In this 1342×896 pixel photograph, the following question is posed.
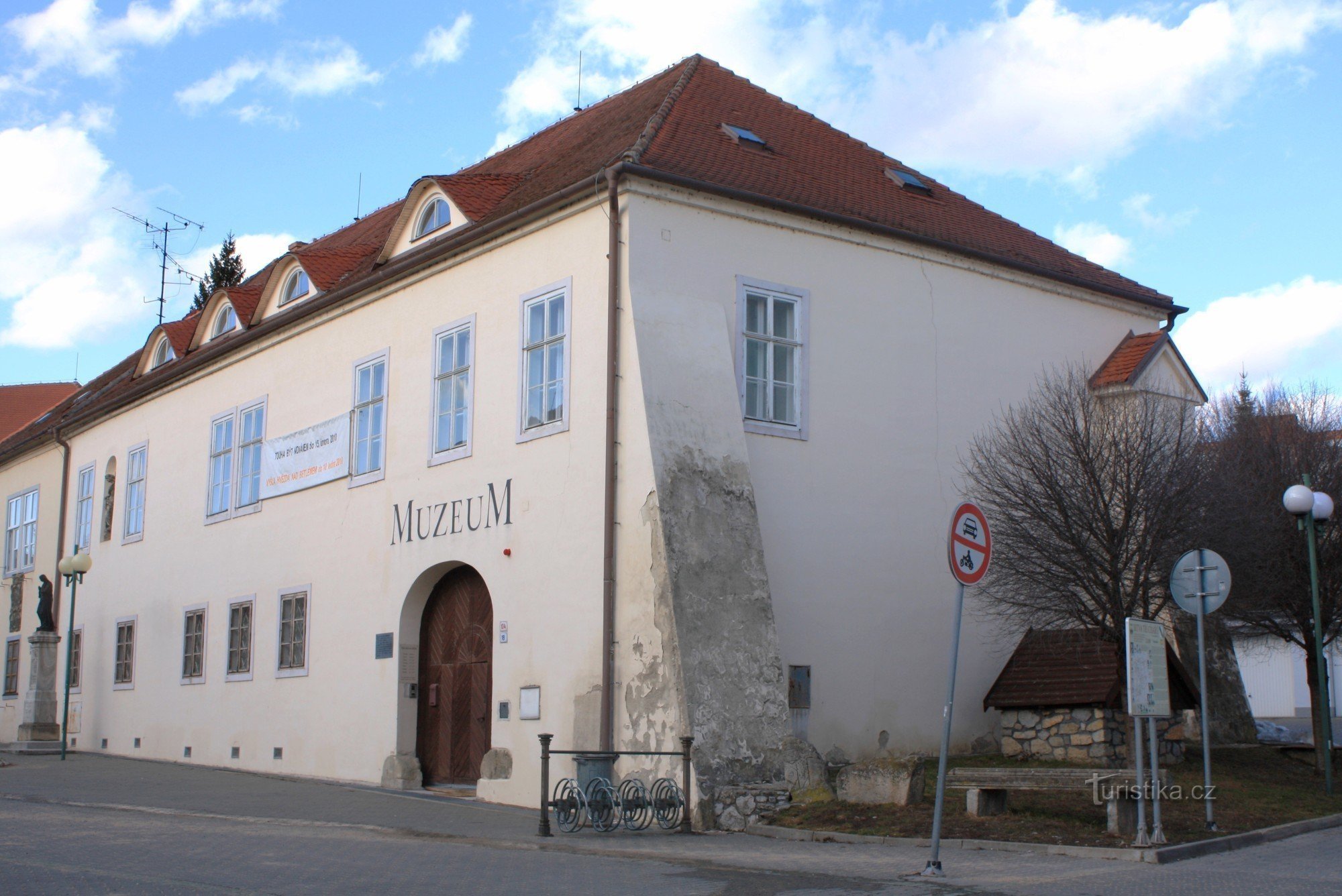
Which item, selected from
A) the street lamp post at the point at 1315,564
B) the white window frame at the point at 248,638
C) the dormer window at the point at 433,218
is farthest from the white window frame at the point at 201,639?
the street lamp post at the point at 1315,564

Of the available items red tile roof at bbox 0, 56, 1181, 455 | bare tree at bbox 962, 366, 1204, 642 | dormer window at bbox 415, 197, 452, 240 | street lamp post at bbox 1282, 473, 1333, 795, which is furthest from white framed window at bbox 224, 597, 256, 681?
street lamp post at bbox 1282, 473, 1333, 795

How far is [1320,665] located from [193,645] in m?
17.8

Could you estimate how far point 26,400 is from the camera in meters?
50.2

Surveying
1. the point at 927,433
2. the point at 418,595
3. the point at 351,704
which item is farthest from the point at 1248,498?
the point at 351,704

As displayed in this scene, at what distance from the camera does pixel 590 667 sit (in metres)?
15.1

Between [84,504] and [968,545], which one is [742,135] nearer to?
[968,545]

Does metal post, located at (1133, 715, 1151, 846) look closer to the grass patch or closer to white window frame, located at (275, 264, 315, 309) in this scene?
the grass patch

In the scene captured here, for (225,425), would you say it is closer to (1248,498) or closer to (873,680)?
(873,680)

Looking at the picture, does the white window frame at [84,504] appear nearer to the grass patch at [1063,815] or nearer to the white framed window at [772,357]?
the white framed window at [772,357]

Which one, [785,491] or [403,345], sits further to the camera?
[403,345]

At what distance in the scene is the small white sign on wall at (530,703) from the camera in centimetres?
1595

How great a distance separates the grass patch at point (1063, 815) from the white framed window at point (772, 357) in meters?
4.42

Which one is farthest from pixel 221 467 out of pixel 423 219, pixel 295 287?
pixel 423 219

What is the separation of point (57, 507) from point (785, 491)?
20.9 metres
